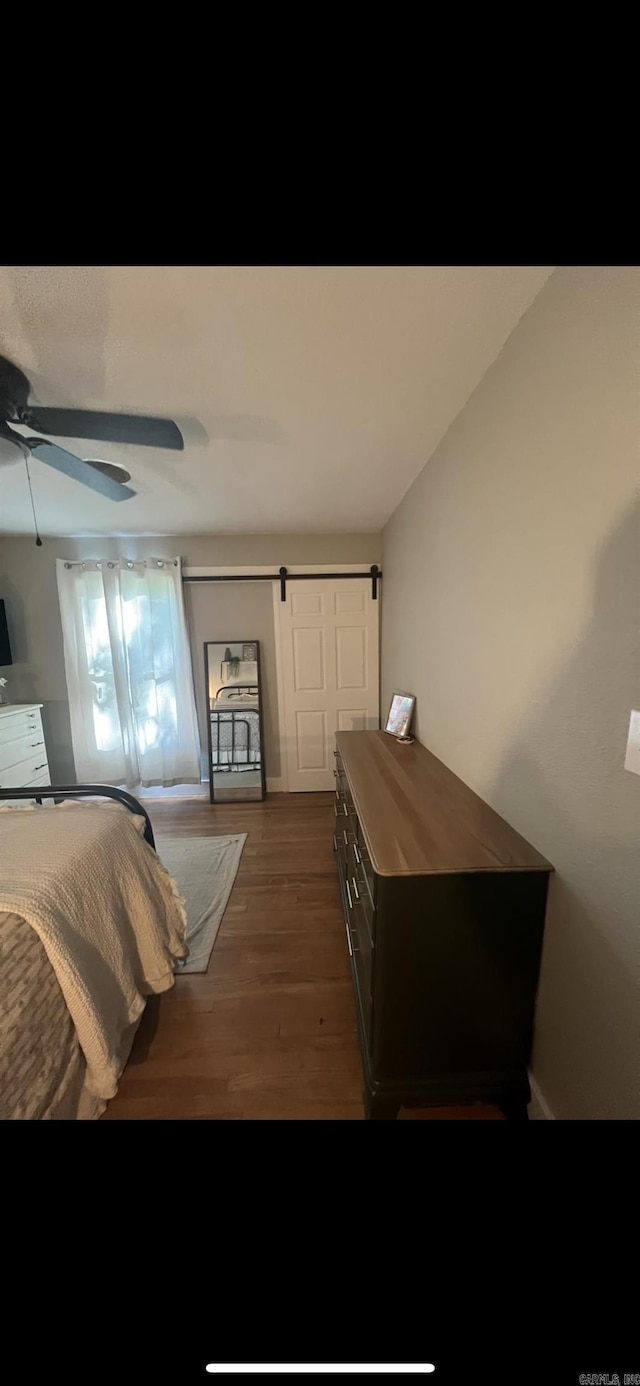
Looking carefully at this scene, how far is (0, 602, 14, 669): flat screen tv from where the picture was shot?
3.21 m

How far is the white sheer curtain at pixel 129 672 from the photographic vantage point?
10.6 ft

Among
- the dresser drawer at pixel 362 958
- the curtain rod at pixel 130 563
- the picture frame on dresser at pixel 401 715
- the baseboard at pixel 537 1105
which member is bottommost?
the baseboard at pixel 537 1105

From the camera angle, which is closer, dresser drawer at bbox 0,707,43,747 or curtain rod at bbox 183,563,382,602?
dresser drawer at bbox 0,707,43,747

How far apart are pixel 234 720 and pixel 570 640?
293 centimetres

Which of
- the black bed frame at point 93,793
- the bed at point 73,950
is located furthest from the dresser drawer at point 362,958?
the black bed frame at point 93,793

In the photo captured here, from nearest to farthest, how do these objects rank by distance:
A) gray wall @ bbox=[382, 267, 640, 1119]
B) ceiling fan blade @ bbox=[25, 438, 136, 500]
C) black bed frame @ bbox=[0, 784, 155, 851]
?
1. gray wall @ bbox=[382, 267, 640, 1119]
2. ceiling fan blade @ bbox=[25, 438, 136, 500]
3. black bed frame @ bbox=[0, 784, 155, 851]

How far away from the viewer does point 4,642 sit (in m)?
3.24

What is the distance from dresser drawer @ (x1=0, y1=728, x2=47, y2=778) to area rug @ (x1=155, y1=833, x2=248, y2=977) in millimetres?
1256

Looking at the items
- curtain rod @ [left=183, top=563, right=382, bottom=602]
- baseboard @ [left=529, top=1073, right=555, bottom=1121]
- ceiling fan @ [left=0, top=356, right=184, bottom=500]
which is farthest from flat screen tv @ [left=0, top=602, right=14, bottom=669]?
baseboard @ [left=529, top=1073, right=555, bottom=1121]

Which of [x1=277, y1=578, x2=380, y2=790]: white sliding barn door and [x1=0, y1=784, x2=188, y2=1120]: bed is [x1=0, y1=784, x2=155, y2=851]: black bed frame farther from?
[x1=277, y1=578, x2=380, y2=790]: white sliding barn door

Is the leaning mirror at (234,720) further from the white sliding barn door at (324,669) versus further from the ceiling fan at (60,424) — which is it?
the ceiling fan at (60,424)

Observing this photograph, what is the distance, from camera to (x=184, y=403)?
1.40 metres
